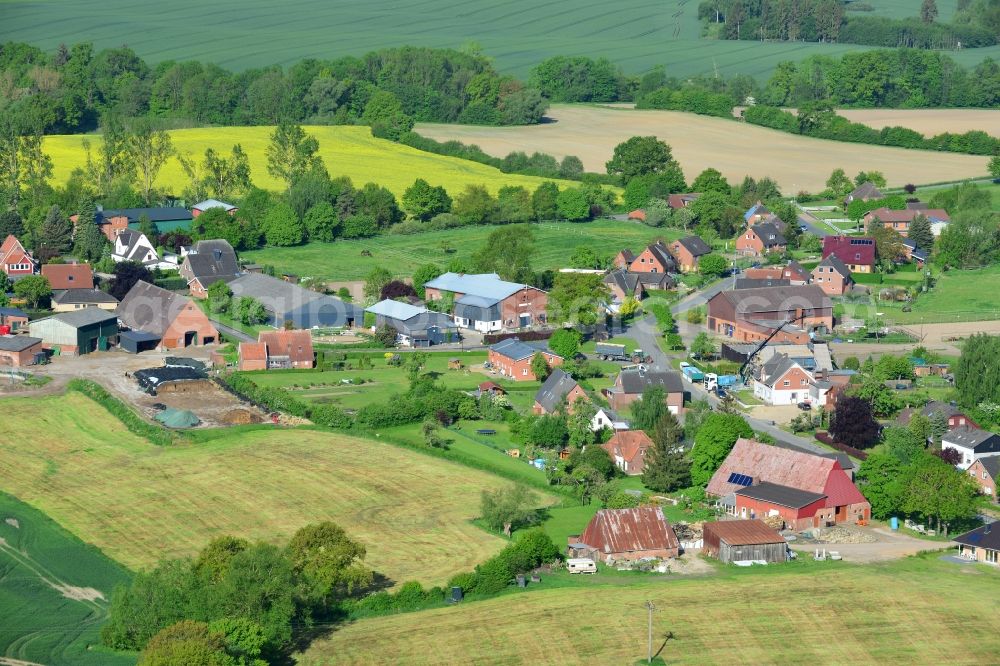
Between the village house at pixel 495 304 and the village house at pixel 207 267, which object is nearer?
the village house at pixel 495 304

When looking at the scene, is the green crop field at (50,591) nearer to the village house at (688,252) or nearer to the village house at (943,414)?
the village house at (943,414)

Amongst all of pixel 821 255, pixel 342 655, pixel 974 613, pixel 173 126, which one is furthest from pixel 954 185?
pixel 342 655

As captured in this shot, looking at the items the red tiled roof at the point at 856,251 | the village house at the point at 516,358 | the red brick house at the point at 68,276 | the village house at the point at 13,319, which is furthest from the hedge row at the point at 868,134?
the village house at the point at 13,319

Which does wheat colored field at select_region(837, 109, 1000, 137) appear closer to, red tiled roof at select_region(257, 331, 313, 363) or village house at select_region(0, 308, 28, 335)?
red tiled roof at select_region(257, 331, 313, 363)

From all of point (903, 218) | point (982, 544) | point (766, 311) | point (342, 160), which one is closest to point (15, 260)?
point (342, 160)

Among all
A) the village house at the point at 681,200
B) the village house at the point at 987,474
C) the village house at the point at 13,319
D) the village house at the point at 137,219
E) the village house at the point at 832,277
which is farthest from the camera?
the village house at the point at 681,200

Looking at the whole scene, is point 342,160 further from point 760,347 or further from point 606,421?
point 606,421
